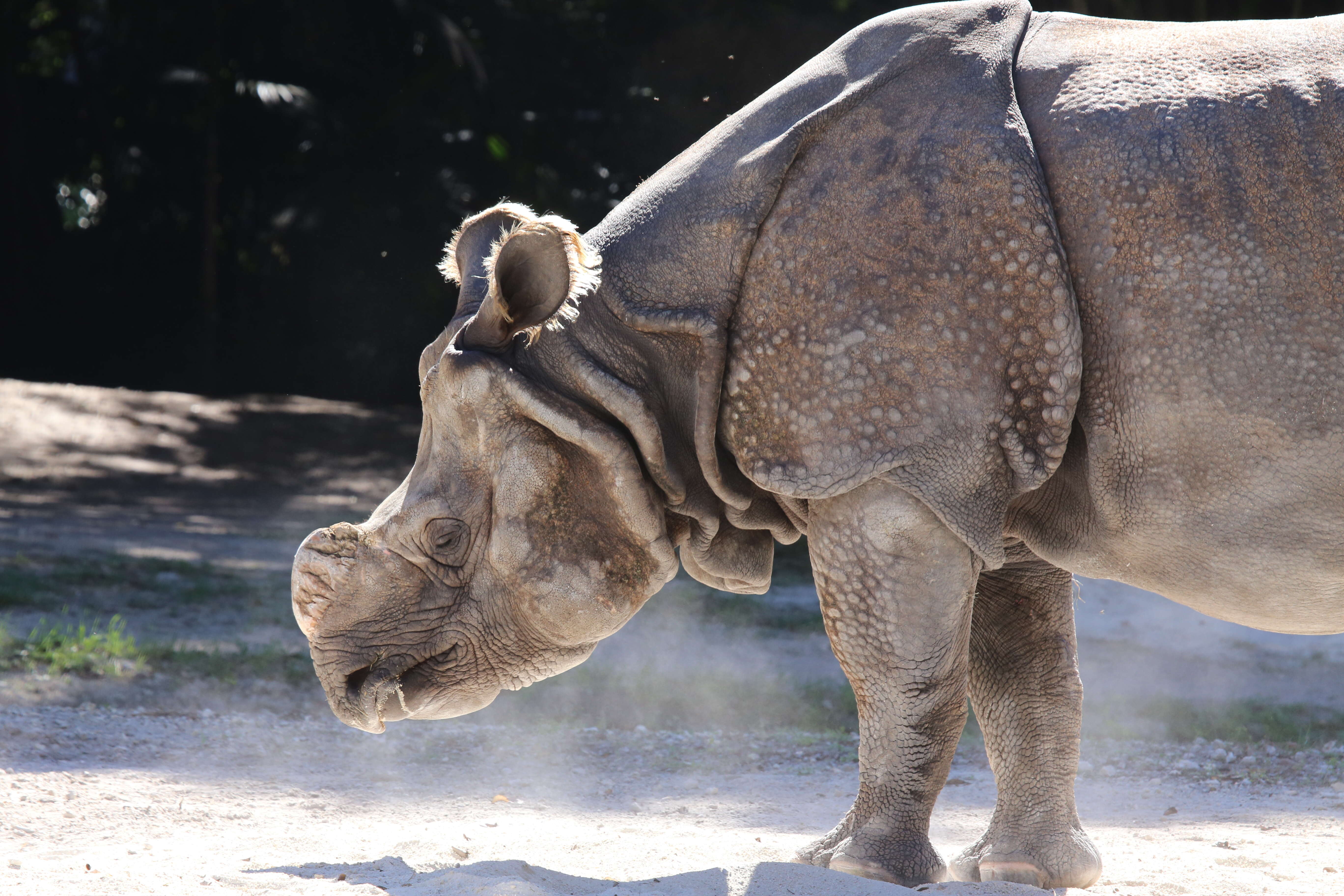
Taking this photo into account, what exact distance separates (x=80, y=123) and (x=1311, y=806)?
19.5 m

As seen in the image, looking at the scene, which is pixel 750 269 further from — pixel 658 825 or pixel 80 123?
pixel 80 123

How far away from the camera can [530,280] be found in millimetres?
3484

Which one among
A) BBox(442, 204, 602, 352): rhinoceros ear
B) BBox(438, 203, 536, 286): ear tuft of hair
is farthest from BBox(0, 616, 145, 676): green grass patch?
BBox(442, 204, 602, 352): rhinoceros ear

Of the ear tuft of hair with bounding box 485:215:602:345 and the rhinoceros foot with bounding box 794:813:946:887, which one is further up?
the ear tuft of hair with bounding box 485:215:602:345

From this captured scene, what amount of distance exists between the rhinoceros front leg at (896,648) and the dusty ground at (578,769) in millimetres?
155

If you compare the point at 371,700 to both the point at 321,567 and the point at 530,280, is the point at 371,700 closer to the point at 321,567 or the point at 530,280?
the point at 321,567

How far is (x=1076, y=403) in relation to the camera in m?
3.07

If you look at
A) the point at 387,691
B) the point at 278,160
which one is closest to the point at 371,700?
the point at 387,691

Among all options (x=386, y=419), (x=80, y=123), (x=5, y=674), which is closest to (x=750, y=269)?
(x=5, y=674)

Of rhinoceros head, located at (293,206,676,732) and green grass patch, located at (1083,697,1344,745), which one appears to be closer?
rhinoceros head, located at (293,206,676,732)

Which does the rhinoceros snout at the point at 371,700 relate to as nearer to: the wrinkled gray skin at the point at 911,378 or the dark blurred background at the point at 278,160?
the wrinkled gray skin at the point at 911,378

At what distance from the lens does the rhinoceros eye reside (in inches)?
145

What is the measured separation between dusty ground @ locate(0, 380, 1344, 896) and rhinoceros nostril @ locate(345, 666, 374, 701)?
52 centimetres

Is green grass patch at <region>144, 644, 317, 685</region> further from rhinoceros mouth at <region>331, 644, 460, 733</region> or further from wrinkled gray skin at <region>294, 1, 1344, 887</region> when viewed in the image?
wrinkled gray skin at <region>294, 1, 1344, 887</region>
